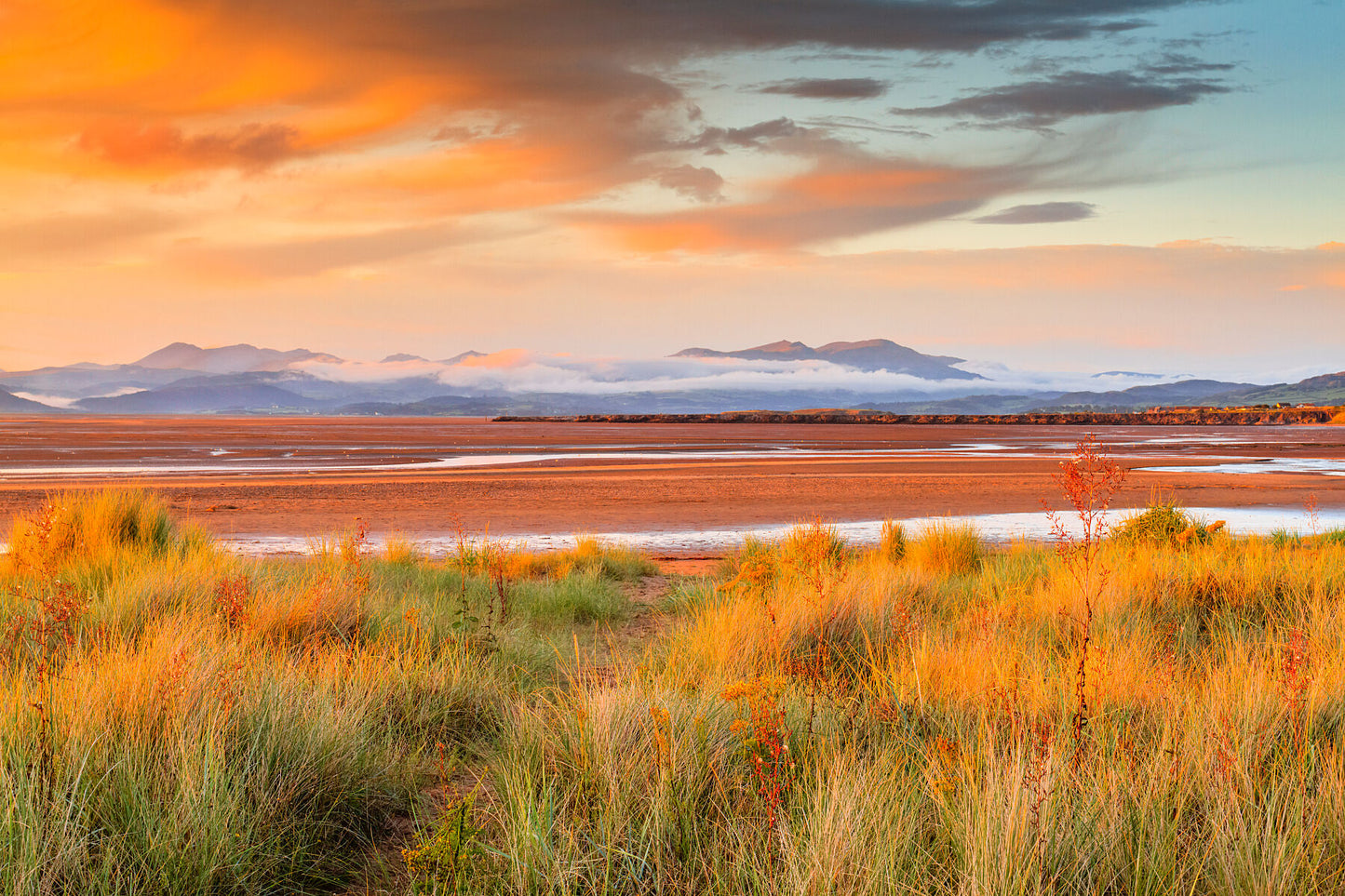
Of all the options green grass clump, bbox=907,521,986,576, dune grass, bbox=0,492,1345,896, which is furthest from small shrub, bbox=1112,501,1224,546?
dune grass, bbox=0,492,1345,896

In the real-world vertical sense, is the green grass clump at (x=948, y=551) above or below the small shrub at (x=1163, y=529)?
below

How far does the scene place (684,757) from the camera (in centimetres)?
364

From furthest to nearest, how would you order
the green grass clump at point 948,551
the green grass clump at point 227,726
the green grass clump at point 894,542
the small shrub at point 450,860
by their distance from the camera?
the green grass clump at point 894,542, the green grass clump at point 948,551, the green grass clump at point 227,726, the small shrub at point 450,860

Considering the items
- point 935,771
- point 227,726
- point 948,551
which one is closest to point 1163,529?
point 948,551

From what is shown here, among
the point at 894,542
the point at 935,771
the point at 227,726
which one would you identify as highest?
the point at 227,726

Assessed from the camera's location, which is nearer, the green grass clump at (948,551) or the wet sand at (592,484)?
the green grass clump at (948,551)

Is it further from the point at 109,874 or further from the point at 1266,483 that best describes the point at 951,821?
the point at 1266,483

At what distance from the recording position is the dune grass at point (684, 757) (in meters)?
2.94

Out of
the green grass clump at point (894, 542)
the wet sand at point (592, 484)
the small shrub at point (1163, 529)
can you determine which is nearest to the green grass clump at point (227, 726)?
the green grass clump at point (894, 542)

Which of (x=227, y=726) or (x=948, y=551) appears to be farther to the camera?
(x=948, y=551)

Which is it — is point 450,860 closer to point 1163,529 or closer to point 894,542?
point 894,542

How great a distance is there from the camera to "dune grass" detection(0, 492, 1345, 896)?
2.94 m

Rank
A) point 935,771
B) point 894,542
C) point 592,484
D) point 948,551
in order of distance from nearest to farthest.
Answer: point 935,771
point 948,551
point 894,542
point 592,484

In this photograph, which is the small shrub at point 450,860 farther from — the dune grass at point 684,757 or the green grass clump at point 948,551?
the green grass clump at point 948,551
